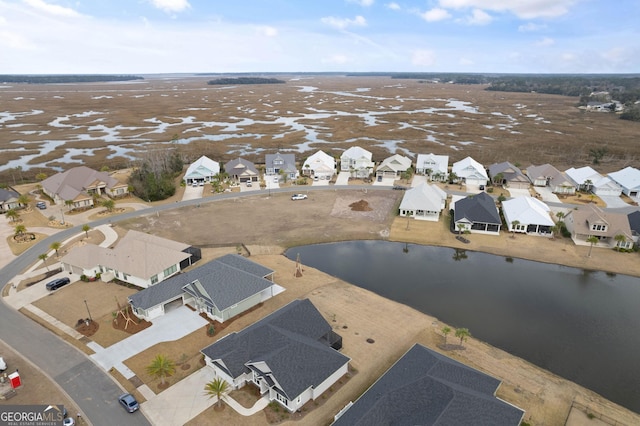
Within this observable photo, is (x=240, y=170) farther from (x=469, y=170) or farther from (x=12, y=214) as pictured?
(x=469, y=170)

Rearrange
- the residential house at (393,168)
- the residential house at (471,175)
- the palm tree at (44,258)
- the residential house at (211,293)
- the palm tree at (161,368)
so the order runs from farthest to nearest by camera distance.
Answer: the residential house at (393,168)
the residential house at (471,175)
the palm tree at (44,258)
the residential house at (211,293)
the palm tree at (161,368)

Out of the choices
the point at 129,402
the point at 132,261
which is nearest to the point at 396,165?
the point at 132,261

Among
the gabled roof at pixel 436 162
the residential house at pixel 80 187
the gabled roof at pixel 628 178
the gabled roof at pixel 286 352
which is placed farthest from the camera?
the gabled roof at pixel 436 162

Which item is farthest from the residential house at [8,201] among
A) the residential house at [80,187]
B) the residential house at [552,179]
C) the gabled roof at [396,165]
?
the residential house at [552,179]

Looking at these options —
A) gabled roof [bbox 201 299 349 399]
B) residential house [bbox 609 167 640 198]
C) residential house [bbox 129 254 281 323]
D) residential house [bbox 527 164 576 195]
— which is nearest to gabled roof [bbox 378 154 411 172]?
residential house [bbox 527 164 576 195]

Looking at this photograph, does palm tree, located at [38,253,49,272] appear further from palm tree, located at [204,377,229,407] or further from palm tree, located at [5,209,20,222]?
palm tree, located at [204,377,229,407]

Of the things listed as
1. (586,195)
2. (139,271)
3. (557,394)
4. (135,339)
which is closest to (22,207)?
(139,271)

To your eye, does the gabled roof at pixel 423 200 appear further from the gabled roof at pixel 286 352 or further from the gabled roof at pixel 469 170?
the gabled roof at pixel 286 352
